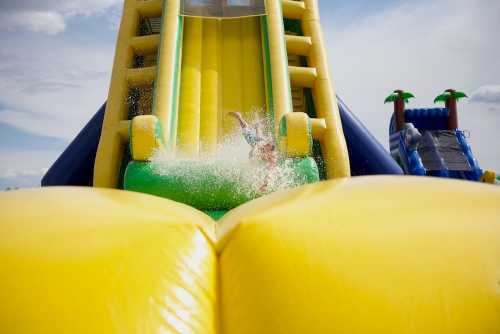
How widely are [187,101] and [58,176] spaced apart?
1.01m

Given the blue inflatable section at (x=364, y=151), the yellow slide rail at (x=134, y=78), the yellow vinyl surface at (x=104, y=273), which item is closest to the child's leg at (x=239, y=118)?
the yellow slide rail at (x=134, y=78)

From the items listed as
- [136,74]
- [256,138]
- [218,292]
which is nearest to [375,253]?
[218,292]

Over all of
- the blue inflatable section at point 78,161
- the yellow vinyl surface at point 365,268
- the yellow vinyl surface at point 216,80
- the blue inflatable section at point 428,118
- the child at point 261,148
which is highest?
the blue inflatable section at point 428,118

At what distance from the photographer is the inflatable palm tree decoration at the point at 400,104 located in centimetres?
659

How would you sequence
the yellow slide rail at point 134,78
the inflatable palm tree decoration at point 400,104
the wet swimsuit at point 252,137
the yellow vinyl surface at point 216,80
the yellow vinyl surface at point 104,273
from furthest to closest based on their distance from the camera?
1. the inflatable palm tree decoration at point 400,104
2. the yellow vinyl surface at point 216,80
3. the yellow slide rail at point 134,78
4. the wet swimsuit at point 252,137
5. the yellow vinyl surface at point 104,273

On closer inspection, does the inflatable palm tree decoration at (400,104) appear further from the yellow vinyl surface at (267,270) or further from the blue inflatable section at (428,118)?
the yellow vinyl surface at (267,270)

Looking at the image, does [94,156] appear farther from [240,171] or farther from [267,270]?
[267,270]

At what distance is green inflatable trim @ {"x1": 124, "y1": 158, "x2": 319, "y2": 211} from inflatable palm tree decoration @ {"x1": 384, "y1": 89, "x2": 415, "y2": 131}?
192 inches

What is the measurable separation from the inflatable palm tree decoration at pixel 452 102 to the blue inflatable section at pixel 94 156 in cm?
421

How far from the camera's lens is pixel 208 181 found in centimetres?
207

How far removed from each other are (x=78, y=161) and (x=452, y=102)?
5909mm

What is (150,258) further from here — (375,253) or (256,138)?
(256,138)

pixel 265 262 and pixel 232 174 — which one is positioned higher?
pixel 232 174

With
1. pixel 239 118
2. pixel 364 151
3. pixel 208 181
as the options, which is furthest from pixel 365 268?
pixel 364 151
